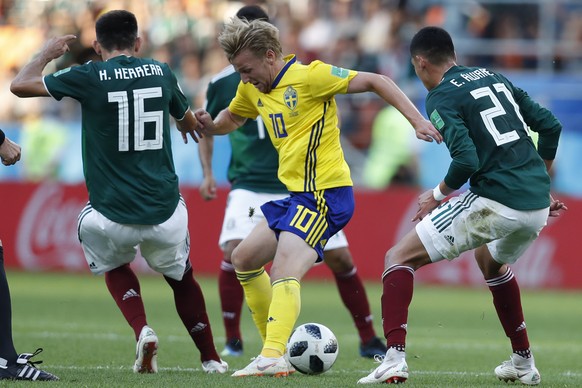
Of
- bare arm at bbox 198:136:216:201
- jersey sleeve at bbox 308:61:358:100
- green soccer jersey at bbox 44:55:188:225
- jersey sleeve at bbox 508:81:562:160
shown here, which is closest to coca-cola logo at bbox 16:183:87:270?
bare arm at bbox 198:136:216:201

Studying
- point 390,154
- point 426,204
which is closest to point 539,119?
point 426,204

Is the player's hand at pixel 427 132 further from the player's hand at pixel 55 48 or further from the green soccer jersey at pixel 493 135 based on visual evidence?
the player's hand at pixel 55 48

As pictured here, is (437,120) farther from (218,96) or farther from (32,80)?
(218,96)

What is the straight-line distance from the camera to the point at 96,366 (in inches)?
287

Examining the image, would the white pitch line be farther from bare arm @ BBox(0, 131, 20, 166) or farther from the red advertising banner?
the red advertising banner

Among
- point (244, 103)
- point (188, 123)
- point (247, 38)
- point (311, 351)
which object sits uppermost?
point (247, 38)

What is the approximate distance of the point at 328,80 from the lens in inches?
261

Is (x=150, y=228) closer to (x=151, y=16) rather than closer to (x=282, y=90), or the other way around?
(x=282, y=90)

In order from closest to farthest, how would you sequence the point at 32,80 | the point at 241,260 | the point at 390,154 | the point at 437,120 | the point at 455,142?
the point at 455,142 < the point at 437,120 < the point at 32,80 < the point at 241,260 < the point at 390,154

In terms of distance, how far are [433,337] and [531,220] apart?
3.94 meters

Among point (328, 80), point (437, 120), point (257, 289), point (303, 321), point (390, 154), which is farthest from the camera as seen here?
point (390, 154)

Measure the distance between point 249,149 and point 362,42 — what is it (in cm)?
986

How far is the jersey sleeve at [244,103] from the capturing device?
7059 mm

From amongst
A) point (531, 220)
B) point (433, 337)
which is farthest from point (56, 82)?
point (433, 337)
